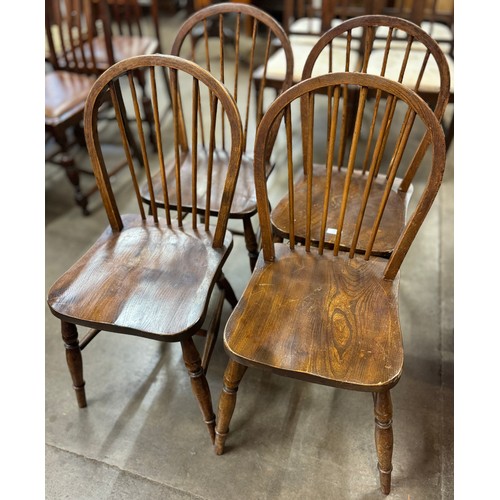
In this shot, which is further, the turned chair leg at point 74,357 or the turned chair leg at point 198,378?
the turned chair leg at point 74,357

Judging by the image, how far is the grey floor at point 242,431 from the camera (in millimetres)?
1286

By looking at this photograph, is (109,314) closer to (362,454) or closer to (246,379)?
(246,379)

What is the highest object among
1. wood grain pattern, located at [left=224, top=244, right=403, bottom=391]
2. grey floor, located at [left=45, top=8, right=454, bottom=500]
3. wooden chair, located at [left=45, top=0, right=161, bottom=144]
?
wooden chair, located at [left=45, top=0, right=161, bottom=144]

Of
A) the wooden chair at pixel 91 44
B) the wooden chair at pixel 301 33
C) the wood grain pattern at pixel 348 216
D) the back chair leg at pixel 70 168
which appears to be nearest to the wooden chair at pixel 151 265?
the wood grain pattern at pixel 348 216

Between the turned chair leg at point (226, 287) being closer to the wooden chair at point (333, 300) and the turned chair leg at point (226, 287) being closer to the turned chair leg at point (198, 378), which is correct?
the wooden chair at point (333, 300)

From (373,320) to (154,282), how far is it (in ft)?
1.86

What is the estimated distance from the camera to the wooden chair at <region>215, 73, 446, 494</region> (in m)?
1.01

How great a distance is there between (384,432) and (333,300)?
0.34 metres

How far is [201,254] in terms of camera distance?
129 cm

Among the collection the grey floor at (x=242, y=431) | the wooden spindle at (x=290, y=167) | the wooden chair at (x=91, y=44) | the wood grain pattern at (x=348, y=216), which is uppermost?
the wooden chair at (x=91, y=44)

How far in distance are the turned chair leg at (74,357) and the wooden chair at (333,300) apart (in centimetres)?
46

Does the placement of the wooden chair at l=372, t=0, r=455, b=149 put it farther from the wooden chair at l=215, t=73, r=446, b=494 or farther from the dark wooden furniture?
the dark wooden furniture

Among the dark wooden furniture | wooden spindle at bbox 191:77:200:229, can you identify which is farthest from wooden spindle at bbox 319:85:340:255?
the dark wooden furniture
